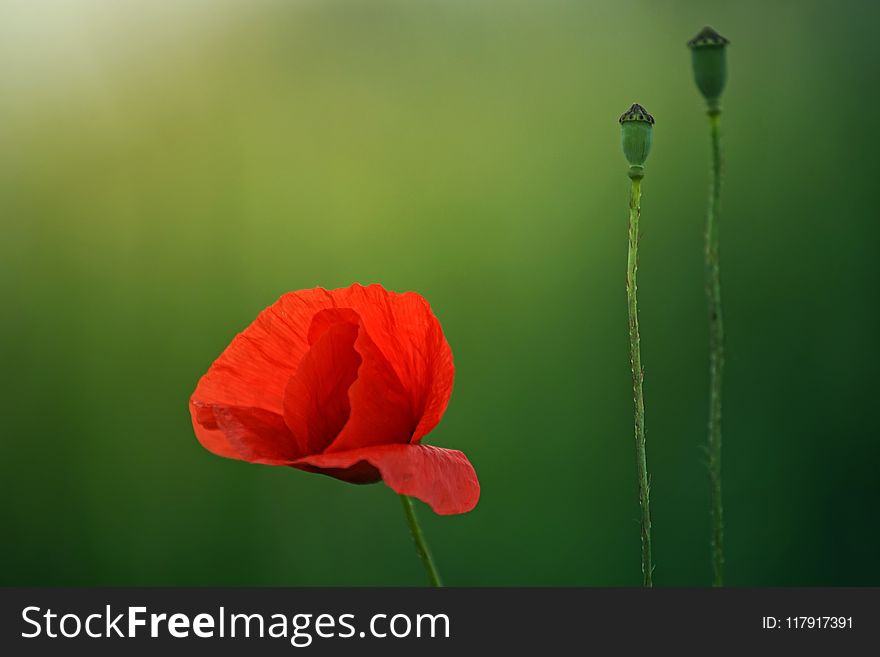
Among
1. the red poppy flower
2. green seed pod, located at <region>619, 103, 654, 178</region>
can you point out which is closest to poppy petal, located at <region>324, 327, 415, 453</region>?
the red poppy flower

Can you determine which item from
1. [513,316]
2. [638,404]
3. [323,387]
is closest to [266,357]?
[323,387]

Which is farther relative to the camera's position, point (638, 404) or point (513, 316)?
point (513, 316)

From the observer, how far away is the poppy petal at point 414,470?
1.02ft

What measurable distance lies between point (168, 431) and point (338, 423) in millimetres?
1108

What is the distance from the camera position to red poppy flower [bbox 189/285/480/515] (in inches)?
13.3

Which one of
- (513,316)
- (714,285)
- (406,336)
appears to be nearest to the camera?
(714,285)

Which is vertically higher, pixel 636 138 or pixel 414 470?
pixel 636 138

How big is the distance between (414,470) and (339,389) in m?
0.06

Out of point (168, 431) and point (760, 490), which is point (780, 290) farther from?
point (168, 431)

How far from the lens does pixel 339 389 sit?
14.3 inches

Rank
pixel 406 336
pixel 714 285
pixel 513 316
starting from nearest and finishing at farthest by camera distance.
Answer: pixel 714 285 → pixel 406 336 → pixel 513 316

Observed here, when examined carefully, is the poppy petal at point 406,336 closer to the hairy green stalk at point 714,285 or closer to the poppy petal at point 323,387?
the poppy petal at point 323,387

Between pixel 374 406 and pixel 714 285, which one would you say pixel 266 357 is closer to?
pixel 374 406

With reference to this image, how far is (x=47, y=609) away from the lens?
392 mm
